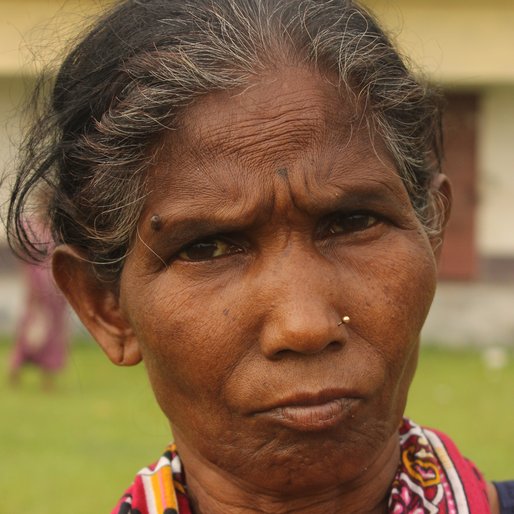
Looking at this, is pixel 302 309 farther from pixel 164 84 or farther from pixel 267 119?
pixel 164 84

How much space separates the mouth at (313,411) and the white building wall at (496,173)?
39.3ft

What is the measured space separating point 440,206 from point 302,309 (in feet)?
2.45

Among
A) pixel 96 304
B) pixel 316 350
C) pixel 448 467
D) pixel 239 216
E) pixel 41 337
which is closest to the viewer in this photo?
pixel 316 350

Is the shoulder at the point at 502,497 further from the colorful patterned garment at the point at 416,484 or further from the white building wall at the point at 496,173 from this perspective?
the white building wall at the point at 496,173

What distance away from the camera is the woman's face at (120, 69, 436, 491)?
2.10m

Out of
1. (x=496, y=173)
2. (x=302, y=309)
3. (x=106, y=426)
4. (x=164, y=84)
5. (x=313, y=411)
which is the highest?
(x=164, y=84)

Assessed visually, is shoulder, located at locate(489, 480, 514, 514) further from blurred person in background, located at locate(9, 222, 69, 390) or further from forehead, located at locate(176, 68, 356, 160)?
blurred person in background, located at locate(9, 222, 69, 390)

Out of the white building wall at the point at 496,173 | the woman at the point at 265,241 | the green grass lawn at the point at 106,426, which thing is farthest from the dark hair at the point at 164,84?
the white building wall at the point at 496,173

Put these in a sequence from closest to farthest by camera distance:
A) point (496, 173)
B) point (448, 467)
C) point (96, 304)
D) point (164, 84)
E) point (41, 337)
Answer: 1. point (164, 84)
2. point (448, 467)
3. point (96, 304)
4. point (41, 337)
5. point (496, 173)

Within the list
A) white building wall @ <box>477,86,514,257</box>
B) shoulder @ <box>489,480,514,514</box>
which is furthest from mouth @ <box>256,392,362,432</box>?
white building wall @ <box>477,86,514,257</box>

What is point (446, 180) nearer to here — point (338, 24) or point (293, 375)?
point (338, 24)

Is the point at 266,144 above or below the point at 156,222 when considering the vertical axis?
above

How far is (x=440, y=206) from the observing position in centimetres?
265

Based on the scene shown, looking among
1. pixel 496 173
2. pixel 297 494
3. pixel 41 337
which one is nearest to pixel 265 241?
pixel 297 494
